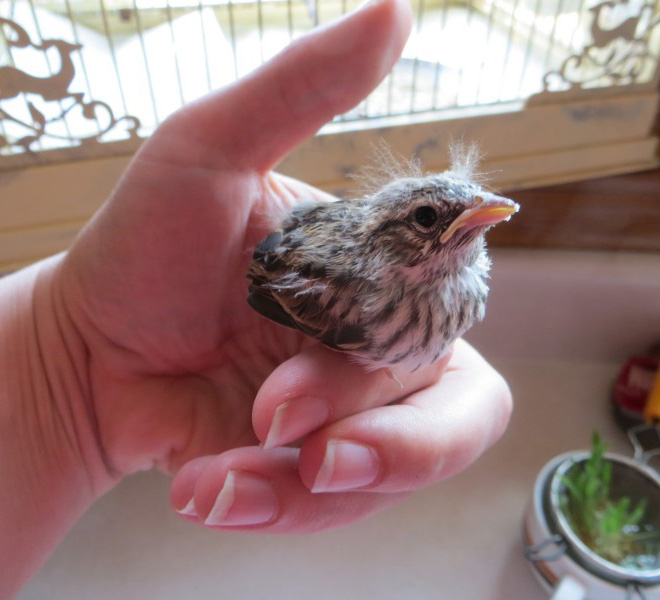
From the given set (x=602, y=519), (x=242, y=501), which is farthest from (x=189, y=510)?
(x=602, y=519)

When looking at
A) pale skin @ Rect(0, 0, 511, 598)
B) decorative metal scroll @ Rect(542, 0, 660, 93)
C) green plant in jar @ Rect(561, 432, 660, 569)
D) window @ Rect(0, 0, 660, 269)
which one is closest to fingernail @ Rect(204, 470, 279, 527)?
pale skin @ Rect(0, 0, 511, 598)

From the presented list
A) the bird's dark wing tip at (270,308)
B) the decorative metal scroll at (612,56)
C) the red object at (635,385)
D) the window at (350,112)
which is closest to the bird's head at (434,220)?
the bird's dark wing tip at (270,308)

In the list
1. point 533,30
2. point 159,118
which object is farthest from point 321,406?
point 533,30

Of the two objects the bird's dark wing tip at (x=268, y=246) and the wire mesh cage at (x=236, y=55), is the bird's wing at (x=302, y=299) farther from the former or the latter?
the wire mesh cage at (x=236, y=55)

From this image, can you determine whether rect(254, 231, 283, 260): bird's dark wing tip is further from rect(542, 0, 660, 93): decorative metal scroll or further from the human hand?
rect(542, 0, 660, 93): decorative metal scroll

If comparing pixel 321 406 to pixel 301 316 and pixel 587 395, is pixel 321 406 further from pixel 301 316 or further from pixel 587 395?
pixel 587 395
